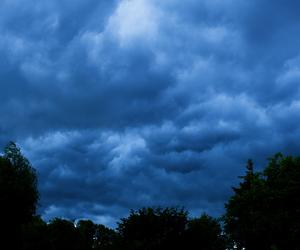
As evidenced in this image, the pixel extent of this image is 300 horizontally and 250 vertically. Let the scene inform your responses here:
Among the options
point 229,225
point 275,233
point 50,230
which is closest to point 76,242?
point 50,230

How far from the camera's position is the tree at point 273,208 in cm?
5003

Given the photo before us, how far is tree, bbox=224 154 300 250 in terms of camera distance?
50031 millimetres

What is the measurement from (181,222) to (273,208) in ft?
48.9

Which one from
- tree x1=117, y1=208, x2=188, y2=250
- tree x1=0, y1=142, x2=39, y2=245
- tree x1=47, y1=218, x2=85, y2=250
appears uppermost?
tree x1=0, y1=142, x2=39, y2=245

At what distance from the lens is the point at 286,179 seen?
51.9 metres

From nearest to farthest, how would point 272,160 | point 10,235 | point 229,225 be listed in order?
point 272,160 < point 229,225 < point 10,235

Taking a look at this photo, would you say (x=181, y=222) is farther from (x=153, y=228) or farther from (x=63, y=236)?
(x=63, y=236)

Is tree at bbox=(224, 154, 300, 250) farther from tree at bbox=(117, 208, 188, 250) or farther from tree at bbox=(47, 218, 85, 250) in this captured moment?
tree at bbox=(47, 218, 85, 250)

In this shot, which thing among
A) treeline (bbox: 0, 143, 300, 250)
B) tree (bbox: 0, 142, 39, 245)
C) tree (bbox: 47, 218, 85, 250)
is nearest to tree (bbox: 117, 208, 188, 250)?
treeline (bbox: 0, 143, 300, 250)

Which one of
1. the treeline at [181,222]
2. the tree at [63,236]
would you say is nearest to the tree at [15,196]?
the treeline at [181,222]

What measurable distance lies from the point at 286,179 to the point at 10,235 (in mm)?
42720

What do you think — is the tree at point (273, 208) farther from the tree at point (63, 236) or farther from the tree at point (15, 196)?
the tree at point (15, 196)

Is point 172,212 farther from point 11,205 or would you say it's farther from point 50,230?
point 11,205

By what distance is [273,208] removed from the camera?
2069 inches
